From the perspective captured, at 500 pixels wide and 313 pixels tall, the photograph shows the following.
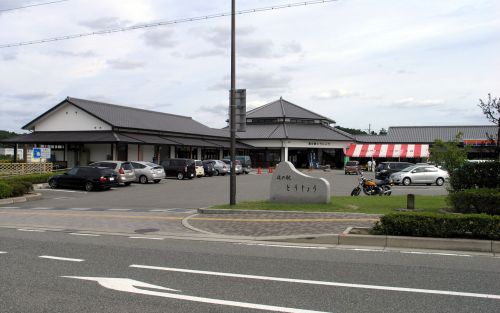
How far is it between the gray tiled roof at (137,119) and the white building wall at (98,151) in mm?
2647

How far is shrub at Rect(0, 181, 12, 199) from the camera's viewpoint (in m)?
21.7

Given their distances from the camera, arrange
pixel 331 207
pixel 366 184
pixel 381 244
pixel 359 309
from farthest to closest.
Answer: pixel 366 184 < pixel 331 207 < pixel 381 244 < pixel 359 309

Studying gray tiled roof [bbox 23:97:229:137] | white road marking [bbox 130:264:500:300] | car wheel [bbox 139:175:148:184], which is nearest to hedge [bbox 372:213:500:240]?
white road marking [bbox 130:264:500:300]

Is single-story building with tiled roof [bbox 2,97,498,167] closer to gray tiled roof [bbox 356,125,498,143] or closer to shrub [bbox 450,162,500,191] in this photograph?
gray tiled roof [bbox 356,125,498,143]

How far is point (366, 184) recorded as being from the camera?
22.0 m

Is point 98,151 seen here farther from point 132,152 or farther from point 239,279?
point 239,279

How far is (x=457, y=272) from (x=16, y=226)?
1232 centimetres

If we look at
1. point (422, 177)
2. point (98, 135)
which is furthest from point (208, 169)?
point (422, 177)

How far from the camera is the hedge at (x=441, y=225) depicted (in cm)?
941

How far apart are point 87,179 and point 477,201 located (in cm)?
2218

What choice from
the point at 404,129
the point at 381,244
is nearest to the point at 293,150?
the point at 404,129

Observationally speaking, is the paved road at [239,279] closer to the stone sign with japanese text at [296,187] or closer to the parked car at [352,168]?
the stone sign with japanese text at [296,187]

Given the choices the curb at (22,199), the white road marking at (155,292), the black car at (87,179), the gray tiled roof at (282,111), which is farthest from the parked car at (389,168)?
the gray tiled roof at (282,111)

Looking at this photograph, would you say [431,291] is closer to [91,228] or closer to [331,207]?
[331,207]
